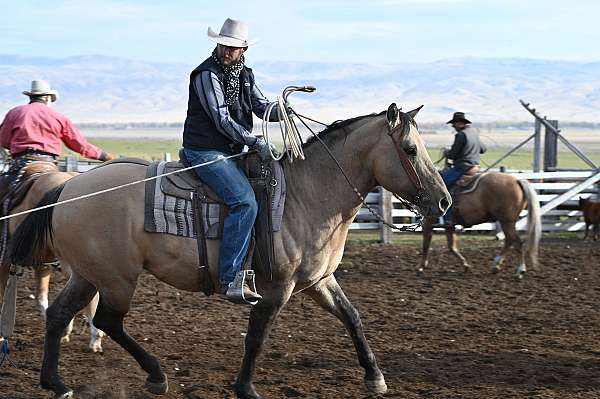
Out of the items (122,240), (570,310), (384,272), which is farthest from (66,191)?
(384,272)

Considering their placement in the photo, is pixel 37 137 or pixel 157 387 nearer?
pixel 157 387

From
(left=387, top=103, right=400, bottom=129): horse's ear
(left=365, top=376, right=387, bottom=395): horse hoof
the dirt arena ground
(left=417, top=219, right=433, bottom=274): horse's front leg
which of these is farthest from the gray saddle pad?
(left=417, top=219, right=433, bottom=274): horse's front leg

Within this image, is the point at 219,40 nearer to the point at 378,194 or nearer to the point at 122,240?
the point at 122,240

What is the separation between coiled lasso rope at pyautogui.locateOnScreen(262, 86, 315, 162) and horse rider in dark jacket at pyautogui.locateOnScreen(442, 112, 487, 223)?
296 inches

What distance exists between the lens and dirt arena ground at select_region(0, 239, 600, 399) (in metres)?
6.98

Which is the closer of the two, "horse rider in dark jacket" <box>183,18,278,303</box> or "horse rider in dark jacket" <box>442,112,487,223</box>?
"horse rider in dark jacket" <box>183,18,278,303</box>

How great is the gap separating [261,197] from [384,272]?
6978 millimetres

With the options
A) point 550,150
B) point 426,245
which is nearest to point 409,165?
point 426,245

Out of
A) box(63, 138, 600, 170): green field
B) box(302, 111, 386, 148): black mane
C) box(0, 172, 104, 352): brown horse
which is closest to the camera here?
box(302, 111, 386, 148): black mane

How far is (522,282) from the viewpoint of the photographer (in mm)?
12414

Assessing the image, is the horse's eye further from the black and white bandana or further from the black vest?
the black and white bandana

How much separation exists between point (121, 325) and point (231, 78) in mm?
1927

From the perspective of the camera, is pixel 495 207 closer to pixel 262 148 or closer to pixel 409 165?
pixel 409 165

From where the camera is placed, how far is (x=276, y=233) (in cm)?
639
